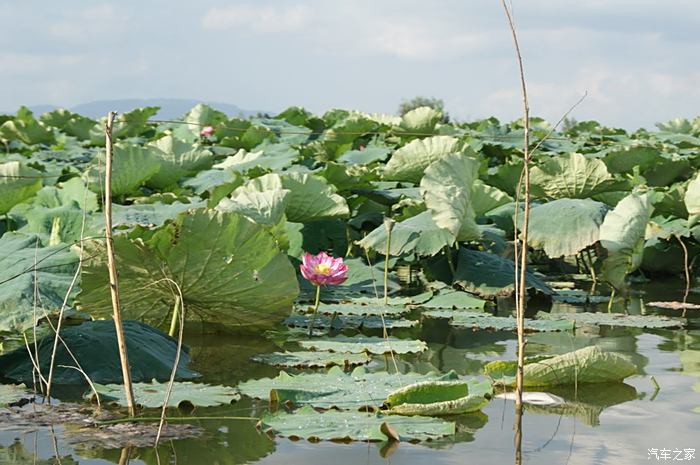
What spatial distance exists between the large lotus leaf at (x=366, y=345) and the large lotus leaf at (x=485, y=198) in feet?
5.64

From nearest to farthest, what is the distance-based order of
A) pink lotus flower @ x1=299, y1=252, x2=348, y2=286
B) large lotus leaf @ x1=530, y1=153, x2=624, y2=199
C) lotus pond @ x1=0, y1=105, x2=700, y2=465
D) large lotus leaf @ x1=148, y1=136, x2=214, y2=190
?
lotus pond @ x1=0, y1=105, x2=700, y2=465
pink lotus flower @ x1=299, y1=252, x2=348, y2=286
large lotus leaf @ x1=530, y1=153, x2=624, y2=199
large lotus leaf @ x1=148, y1=136, x2=214, y2=190

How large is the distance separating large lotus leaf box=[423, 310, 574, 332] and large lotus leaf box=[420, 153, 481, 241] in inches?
16.2

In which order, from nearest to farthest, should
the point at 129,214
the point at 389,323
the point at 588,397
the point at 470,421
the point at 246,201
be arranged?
the point at 470,421 < the point at 588,397 < the point at 389,323 < the point at 246,201 < the point at 129,214

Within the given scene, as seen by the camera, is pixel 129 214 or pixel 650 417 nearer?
pixel 650 417

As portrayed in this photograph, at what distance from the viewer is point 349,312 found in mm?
3686

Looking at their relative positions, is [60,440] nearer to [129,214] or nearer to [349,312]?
[349,312]

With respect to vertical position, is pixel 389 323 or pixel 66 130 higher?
pixel 66 130

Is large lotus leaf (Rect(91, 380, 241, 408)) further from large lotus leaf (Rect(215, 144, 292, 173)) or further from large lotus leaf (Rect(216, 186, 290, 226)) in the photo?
large lotus leaf (Rect(215, 144, 292, 173))

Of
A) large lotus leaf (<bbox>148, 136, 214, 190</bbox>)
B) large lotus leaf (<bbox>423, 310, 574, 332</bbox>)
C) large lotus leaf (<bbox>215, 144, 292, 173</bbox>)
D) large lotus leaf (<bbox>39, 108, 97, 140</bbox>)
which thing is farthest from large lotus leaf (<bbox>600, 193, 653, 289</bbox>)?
large lotus leaf (<bbox>39, 108, 97, 140</bbox>)

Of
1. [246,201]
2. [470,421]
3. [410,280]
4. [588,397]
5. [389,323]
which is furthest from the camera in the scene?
[410,280]

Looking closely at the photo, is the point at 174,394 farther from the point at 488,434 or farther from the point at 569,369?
the point at 569,369

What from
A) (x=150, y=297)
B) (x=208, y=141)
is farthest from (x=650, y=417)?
(x=208, y=141)

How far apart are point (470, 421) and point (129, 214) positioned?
2.29 meters

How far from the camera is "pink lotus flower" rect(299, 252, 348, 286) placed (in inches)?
133
